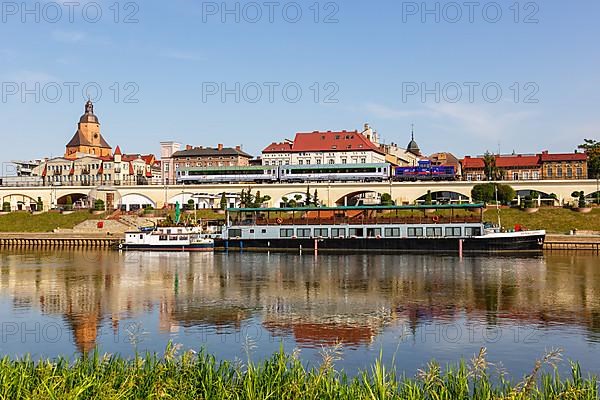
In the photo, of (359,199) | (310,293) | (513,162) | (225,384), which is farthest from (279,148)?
(225,384)

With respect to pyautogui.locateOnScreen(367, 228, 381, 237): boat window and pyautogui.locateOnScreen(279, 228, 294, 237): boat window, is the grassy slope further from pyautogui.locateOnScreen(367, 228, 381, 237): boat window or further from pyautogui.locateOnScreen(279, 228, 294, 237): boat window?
pyautogui.locateOnScreen(279, 228, 294, 237): boat window

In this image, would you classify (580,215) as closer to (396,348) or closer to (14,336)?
(396,348)

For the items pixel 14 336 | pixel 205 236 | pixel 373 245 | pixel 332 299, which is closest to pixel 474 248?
pixel 373 245

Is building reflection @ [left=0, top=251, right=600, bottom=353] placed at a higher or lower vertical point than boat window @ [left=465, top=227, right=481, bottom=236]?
lower

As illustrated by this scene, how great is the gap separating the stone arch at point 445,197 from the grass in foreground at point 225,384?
79972 mm

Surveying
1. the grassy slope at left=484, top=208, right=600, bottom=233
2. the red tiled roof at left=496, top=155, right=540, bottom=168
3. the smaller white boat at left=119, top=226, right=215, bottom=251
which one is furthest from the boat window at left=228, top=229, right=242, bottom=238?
the red tiled roof at left=496, top=155, right=540, bottom=168

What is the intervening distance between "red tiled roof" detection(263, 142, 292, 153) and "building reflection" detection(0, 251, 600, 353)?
68135mm

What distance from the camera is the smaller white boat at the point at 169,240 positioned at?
2844 inches

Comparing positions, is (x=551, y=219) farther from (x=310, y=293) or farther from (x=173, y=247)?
(x=310, y=293)

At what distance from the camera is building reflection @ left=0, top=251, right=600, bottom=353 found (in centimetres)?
2873

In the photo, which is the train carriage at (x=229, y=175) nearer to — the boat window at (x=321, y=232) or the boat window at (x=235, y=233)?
the boat window at (x=235, y=233)

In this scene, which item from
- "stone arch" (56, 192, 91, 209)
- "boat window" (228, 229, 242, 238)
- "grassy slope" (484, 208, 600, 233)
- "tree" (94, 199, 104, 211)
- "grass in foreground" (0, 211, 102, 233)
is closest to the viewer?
"boat window" (228, 229, 242, 238)

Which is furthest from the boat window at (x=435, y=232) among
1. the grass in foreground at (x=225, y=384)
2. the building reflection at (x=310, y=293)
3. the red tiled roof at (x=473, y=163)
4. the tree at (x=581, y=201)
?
the red tiled roof at (x=473, y=163)

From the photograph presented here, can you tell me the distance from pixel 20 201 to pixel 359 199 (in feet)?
208
